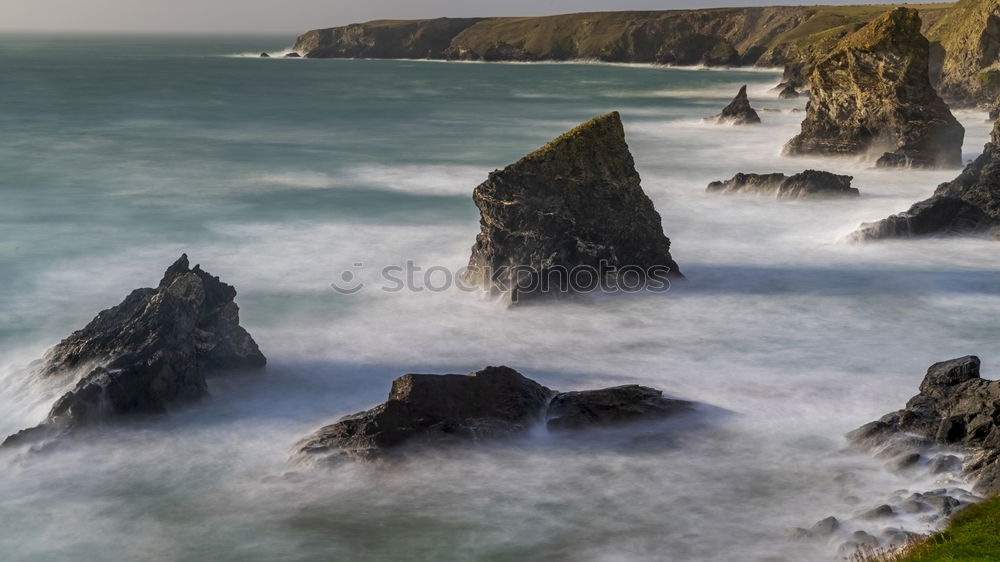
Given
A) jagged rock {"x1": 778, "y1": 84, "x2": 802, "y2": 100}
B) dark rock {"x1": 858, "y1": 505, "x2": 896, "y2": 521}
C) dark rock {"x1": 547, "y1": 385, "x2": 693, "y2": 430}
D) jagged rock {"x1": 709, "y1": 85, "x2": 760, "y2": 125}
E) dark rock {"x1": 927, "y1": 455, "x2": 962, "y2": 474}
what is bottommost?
dark rock {"x1": 858, "y1": 505, "x2": 896, "y2": 521}

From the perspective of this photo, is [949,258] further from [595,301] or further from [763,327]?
[595,301]

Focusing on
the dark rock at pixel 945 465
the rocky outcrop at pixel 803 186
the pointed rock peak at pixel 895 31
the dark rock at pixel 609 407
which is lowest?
the dark rock at pixel 945 465

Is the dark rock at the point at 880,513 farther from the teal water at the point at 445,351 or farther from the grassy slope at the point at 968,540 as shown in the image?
the grassy slope at the point at 968,540

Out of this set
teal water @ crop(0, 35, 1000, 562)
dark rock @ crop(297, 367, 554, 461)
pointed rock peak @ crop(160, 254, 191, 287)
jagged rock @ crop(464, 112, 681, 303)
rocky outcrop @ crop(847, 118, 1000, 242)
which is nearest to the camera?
teal water @ crop(0, 35, 1000, 562)

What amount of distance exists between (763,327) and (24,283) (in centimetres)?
1998

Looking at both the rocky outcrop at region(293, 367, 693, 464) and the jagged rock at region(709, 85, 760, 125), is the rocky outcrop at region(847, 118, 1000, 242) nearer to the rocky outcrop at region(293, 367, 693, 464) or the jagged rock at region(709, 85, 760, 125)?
the rocky outcrop at region(293, 367, 693, 464)

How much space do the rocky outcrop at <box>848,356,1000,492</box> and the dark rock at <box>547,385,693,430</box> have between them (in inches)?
122

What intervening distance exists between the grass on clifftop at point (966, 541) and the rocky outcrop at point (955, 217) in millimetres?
19923

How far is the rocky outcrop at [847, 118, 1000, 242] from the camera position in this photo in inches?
1257

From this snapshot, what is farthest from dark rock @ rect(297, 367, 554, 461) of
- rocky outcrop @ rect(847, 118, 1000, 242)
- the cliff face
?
the cliff face

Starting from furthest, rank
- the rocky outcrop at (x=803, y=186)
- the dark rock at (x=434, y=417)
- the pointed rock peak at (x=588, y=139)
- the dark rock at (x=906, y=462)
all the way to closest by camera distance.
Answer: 1. the rocky outcrop at (x=803, y=186)
2. the pointed rock peak at (x=588, y=139)
3. the dark rock at (x=434, y=417)
4. the dark rock at (x=906, y=462)

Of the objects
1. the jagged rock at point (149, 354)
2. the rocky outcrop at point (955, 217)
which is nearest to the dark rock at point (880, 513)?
the jagged rock at point (149, 354)

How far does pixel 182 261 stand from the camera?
21.4 metres

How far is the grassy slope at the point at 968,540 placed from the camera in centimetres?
1193
